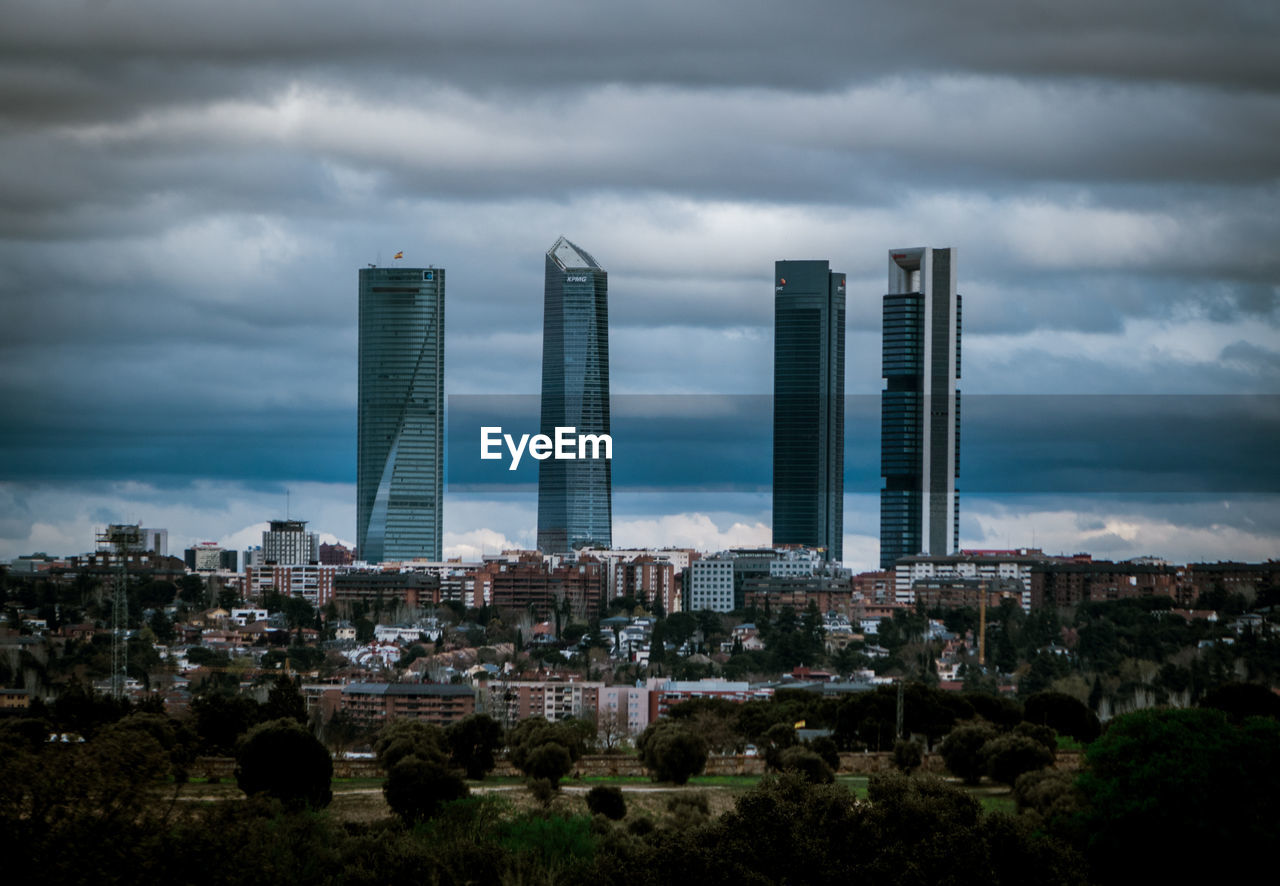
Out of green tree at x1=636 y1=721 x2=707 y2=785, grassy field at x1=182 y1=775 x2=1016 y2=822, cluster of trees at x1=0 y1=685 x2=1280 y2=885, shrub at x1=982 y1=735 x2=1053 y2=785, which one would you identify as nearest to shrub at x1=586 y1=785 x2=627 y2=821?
cluster of trees at x1=0 y1=685 x2=1280 y2=885

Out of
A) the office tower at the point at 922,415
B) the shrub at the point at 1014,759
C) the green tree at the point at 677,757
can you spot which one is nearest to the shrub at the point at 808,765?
the green tree at the point at 677,757

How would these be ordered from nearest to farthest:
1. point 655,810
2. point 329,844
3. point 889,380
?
point 329,844 → point 655,810 → point 889,380

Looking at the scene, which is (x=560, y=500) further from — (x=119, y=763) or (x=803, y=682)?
(x=119, y=763)

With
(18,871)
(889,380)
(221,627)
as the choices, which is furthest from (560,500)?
(18,871)

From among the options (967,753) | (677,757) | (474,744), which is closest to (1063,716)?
(967,753)

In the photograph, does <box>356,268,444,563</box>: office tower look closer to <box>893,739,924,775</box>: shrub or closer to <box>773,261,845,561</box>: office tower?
<box>773,261,845,561</box>: office tower

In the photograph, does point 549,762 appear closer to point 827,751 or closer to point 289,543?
point 827,751

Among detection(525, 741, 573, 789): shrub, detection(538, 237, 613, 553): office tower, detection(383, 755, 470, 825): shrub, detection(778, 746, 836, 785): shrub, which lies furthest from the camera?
detection(538, 237, 613, 553): office tower
